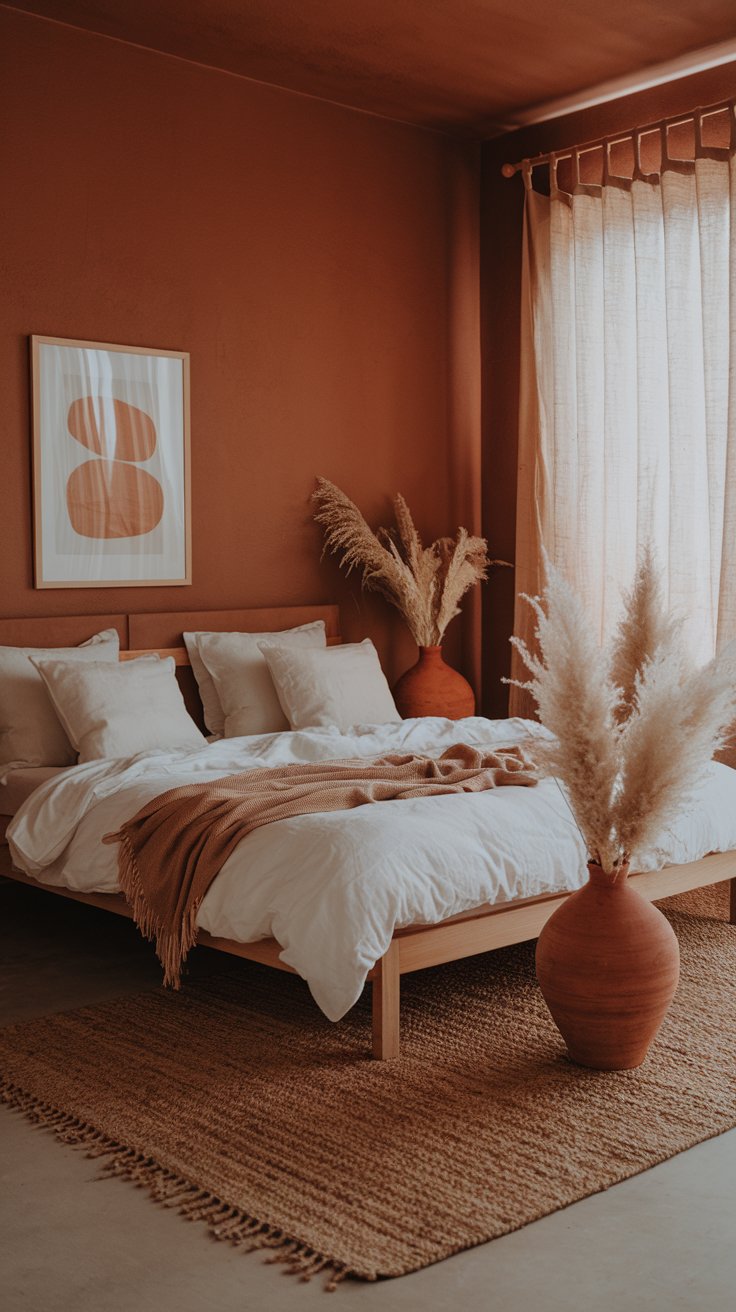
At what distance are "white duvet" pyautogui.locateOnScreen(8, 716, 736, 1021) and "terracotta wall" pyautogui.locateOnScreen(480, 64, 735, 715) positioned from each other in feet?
7.43

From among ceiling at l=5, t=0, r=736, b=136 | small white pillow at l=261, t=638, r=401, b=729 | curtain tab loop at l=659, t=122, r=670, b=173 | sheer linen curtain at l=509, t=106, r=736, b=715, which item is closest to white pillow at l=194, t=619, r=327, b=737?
small white pillow at l=261, t=638, r=401, b=729

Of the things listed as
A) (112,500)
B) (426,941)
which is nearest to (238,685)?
(112,500)

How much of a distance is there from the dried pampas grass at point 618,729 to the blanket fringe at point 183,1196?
46.2 inches

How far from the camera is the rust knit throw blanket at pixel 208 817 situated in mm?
3479

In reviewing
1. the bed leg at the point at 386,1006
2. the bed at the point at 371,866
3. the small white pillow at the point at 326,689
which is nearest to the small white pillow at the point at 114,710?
the bed at the point at 371,866

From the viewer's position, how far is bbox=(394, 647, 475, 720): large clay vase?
5.96m

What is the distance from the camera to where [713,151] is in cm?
530

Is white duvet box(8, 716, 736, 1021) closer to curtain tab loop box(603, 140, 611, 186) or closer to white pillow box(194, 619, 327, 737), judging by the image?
white pillow box(194, 619, 327, 737)

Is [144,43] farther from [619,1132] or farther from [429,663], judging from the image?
[619,1132]

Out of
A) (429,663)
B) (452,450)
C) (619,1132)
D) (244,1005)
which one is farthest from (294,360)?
(619,1132)

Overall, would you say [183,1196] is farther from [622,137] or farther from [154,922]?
[622,137]

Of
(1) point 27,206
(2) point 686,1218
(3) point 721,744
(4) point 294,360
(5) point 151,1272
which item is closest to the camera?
(5) point 151,1272

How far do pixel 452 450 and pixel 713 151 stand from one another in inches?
72.8

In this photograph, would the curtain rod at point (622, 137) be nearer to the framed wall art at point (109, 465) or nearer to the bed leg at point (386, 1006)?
the framed wall art at point (109, 465)
